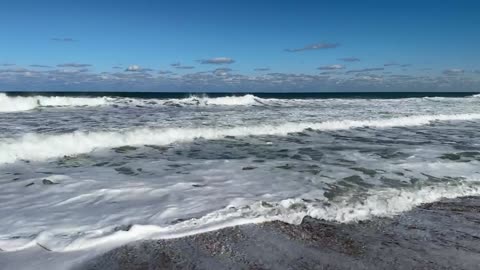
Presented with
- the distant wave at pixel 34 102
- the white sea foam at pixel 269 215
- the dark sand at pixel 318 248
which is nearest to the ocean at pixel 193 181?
the white sea foam at pixel 269 215

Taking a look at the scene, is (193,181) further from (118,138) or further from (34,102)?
(34,102)

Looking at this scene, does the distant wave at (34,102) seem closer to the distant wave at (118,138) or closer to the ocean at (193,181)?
the ocean at (193,181)

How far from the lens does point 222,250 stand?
146 inches

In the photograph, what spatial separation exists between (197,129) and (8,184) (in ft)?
21.0

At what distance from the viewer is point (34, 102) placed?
22.6 m

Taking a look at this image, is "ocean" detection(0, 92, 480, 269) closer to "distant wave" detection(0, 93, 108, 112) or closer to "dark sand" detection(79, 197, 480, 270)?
"dark sand" detection(79, 197, 480, 270)

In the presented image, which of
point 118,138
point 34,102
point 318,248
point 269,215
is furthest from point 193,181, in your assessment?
point 34,102

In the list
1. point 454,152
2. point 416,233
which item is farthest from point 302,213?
point 454,152

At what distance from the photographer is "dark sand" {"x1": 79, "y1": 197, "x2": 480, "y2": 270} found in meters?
3.41

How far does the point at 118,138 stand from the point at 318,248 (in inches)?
305

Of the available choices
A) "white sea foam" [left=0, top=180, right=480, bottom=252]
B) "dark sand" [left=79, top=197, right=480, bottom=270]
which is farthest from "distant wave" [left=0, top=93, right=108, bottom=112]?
"dark sand" [left=79, top=197, right=480, bottom=270]

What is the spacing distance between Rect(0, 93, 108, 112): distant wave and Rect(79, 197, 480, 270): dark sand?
19.7 m

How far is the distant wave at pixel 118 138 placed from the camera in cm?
852

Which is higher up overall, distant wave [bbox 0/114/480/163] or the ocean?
distant wave [bbox 0/114/480/163]
